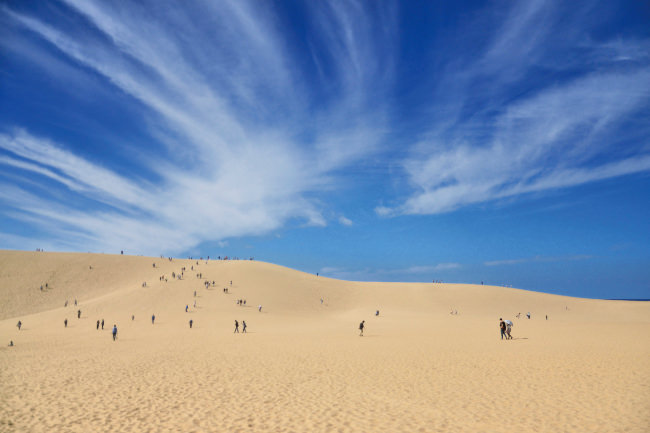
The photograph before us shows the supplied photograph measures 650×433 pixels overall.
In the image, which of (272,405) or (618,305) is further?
(618,305)

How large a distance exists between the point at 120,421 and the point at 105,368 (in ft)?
31.6

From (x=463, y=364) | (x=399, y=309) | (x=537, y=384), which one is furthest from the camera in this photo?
(x=399, y=309)

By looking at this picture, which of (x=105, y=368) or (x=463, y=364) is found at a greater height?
(x=463, y=364)

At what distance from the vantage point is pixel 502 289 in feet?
252

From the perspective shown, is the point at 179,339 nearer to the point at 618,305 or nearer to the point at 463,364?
Answer: the point at 463,364

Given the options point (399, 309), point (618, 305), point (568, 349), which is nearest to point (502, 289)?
point (618, 305)

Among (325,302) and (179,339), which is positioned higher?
(325,302)

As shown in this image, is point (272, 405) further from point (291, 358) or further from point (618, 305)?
point (618, 305)

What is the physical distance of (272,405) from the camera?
37.9ft

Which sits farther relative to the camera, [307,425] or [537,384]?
[537,384]

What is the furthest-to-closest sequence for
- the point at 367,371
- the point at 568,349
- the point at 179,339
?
1. the point at 179,339
2. the point at 568,349
3. the point at 367,371

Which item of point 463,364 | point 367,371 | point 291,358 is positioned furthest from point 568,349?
point 291,358

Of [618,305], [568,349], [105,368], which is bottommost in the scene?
[105,368]

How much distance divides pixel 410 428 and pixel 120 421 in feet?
28.1
